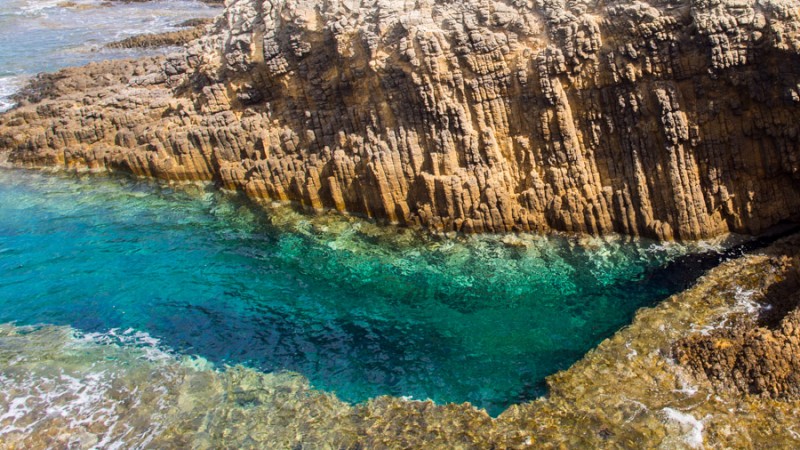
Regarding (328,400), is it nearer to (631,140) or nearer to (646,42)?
(631,140)

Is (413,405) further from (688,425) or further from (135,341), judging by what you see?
(135,341)

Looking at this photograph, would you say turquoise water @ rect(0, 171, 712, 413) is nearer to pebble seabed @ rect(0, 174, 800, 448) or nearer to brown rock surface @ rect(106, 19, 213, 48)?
pebble seabed @ rect(0, 174, 800, 448)

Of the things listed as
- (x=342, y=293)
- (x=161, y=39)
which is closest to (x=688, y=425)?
(x=342, y=293)

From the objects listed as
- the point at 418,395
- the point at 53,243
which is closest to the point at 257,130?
the point at 53,243

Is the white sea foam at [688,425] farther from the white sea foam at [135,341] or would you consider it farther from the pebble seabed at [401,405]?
the white sea foam at [135,341]

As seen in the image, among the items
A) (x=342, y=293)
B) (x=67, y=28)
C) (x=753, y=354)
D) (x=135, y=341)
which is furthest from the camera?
(x=67, y=28)
